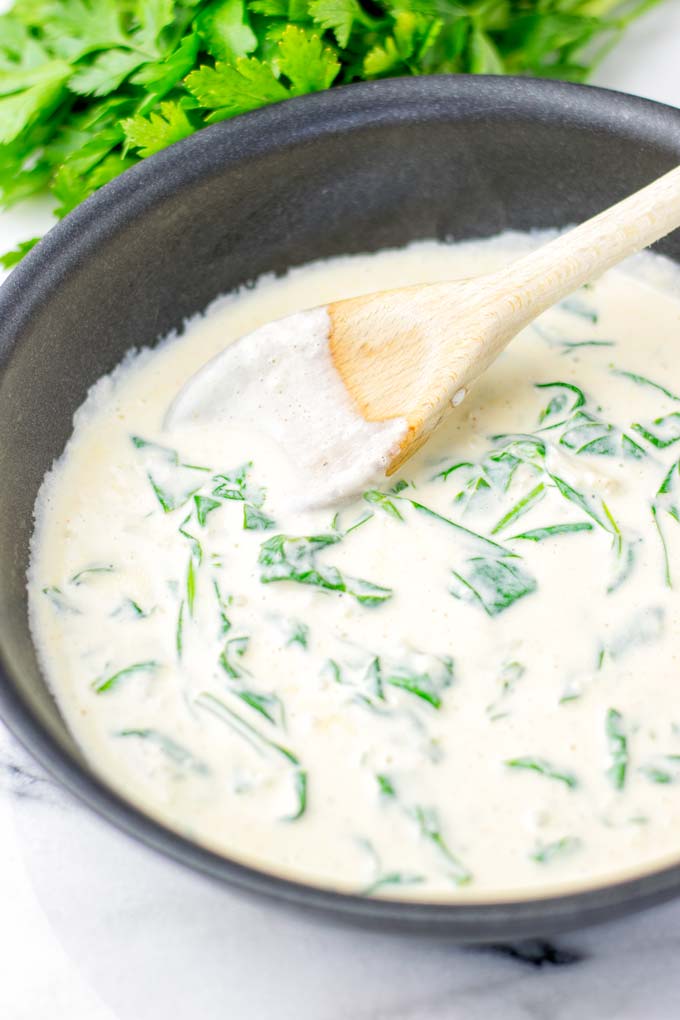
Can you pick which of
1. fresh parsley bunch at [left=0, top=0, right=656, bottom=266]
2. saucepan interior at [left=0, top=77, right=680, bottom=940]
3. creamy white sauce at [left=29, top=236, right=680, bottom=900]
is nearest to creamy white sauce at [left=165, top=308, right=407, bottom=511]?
creamy white sauce at [left=29, top=236, right=680, bottom=900]

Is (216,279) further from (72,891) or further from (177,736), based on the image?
(72,891)

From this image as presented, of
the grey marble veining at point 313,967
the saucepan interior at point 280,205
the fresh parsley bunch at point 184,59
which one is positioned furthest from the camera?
the fresh parsley bunch at point 184,59

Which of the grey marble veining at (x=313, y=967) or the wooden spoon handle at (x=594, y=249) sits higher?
the wooden spoon handle at (x=594, y=249)

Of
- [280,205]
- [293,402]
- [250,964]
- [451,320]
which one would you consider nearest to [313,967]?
[250,964]

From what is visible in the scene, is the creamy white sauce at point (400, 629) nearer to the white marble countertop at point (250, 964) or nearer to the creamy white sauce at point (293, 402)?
the creamy white sauce at point (293, 402)

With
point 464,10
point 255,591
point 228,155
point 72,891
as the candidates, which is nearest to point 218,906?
point 72,891

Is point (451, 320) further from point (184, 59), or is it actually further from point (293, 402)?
point (184, 59)

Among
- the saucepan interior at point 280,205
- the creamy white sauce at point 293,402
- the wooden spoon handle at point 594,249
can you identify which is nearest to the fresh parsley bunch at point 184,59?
the saucepan interior at point 280,205
